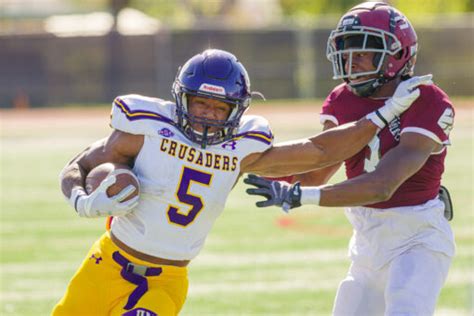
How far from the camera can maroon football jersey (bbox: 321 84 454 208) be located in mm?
4688

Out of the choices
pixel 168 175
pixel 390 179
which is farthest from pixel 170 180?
pixel 390 179

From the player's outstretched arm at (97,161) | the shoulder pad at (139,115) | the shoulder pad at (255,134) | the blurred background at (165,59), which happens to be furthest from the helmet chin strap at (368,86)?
the blurred background at (165,59)

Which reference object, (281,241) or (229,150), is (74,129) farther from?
(229,150)

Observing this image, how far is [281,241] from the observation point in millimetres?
10031

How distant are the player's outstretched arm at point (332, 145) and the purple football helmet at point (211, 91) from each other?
9.1 inches

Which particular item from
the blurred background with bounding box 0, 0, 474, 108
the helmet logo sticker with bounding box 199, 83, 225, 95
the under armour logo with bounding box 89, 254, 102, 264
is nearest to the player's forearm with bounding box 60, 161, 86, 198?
the under armour logo with bounding box 89, 254, 102, 264

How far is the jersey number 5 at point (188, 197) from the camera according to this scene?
461cm

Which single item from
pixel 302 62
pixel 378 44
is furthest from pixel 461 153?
pixel 378 44

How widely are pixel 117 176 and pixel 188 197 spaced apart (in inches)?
14.9

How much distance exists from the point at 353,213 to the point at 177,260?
3.03ft

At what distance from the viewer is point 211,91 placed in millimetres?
4543

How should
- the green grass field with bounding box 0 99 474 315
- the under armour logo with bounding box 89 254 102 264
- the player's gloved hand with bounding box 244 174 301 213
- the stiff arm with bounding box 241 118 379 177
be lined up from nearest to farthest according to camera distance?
the player's gloved hand with bounding box 244 174 301 213 < the under armour logo with bounding box 89 254 102 264 < the stiff arm with bounding box 241 118 379 177 < the green grass field with bounding box 0 99 474 315

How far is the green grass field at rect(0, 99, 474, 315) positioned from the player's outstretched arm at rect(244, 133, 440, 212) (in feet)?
8.83

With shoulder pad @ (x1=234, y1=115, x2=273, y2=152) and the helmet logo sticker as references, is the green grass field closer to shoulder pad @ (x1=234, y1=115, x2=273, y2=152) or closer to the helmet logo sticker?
shoulder pad @ (x1=234, y1=115, x2=273, y2=152)
